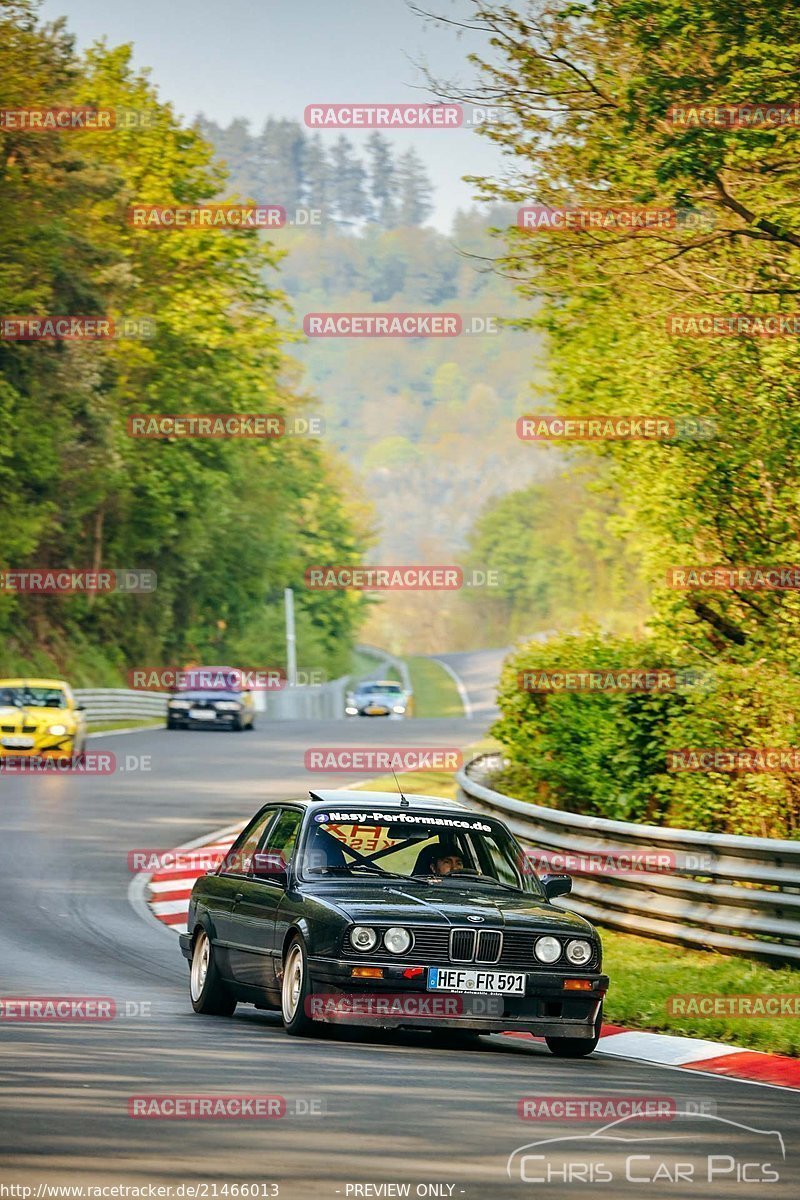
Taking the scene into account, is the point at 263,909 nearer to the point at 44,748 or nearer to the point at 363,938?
the point at 363,938

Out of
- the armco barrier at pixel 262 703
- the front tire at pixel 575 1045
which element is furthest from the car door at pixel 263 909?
the armco barrier at pixel 262 703

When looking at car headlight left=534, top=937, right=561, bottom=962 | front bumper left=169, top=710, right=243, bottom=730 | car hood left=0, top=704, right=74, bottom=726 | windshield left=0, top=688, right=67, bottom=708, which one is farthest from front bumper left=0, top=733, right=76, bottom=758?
car headlight left=534, top=937, right=561, bottom=962

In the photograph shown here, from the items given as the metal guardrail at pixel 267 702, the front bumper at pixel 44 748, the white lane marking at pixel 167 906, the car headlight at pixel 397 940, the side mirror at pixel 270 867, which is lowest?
the metal guardrail at pixel 267 702

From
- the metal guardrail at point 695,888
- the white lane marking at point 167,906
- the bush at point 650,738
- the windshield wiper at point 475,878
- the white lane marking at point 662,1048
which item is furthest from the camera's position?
the white lane marking at point 167,906

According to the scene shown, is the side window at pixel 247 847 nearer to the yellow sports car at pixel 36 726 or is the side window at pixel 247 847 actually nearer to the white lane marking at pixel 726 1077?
the white lane marking at pixel 726 1077

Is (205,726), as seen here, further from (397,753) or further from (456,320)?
(456,320)

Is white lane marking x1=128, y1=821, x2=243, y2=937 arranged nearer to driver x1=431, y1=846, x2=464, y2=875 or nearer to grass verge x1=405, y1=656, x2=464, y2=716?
driver x1=431, y1=846, x2=464, y2=875

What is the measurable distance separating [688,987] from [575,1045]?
250 centimetres

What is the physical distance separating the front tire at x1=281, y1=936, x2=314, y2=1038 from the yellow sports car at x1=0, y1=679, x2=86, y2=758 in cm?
2355

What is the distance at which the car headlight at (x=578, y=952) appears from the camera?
10492 millimetres

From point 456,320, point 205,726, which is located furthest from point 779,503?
point 205,726

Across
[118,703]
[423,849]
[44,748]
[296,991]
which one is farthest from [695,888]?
[118,703]

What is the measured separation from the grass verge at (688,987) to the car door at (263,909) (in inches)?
94.7

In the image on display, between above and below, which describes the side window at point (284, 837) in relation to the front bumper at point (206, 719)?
above
